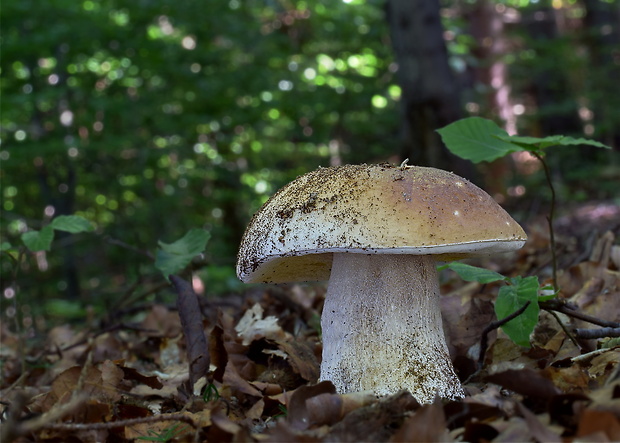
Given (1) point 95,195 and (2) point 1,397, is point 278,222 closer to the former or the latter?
(2) point 1,397

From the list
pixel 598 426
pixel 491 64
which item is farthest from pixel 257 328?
pixel 491 64

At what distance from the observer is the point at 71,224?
267 cm

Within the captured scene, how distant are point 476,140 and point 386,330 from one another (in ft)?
3.38

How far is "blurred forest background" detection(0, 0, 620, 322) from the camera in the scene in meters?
7.07

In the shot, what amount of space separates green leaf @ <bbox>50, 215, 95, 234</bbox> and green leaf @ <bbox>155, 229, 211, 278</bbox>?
36 cm

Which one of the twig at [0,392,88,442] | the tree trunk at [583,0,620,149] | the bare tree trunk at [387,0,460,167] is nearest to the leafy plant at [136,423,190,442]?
the twig at [0,392,88,442]

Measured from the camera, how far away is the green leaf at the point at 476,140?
2455 millimetres

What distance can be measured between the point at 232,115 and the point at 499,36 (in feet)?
31.1

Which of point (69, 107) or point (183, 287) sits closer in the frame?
point (183, 287)

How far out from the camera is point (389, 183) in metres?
1.86

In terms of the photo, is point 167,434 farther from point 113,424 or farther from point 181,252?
point 181,252

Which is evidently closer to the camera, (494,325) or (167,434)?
(167,434)

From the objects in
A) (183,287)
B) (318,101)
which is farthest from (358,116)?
(183,287)

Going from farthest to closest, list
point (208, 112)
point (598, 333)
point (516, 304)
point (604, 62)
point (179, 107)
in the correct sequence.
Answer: point (604, 62) → point (179, 107) → point (208, 112) → point (598, 333) → point (516, 304)
